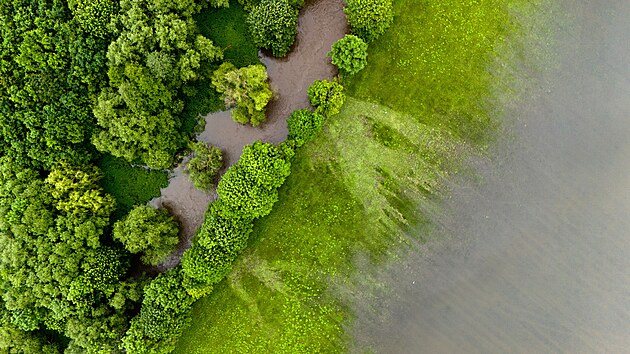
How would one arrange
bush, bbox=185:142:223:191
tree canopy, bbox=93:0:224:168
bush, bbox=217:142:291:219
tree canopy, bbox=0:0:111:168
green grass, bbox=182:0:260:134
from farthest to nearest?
1. green grass, bbox=182:0:260:134
2. bush, bbox=185:142:223:191
3. bush, bbox=217:142:291:219
4. tree canopy, bbox=0:0:111:168
5. tree canopy, bbox=93:0:224:168

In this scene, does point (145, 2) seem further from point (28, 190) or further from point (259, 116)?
point (28, 190)

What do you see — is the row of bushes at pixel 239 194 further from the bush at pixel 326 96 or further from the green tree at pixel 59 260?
the green tree at pixel 59 260

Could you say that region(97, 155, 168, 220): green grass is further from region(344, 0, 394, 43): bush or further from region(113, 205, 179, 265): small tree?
region(344, 0, 394, 43): bush

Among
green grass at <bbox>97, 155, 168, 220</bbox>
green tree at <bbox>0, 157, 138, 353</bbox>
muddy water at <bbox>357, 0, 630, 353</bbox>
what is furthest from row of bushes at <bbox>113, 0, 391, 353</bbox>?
muddy water at <bbox>357, 0, 630, 353</bbox>

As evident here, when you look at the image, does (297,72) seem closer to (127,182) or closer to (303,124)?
(303,124)

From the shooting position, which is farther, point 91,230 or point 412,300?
point 412,300

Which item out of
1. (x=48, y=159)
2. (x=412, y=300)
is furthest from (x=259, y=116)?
(x=412, y=300)
